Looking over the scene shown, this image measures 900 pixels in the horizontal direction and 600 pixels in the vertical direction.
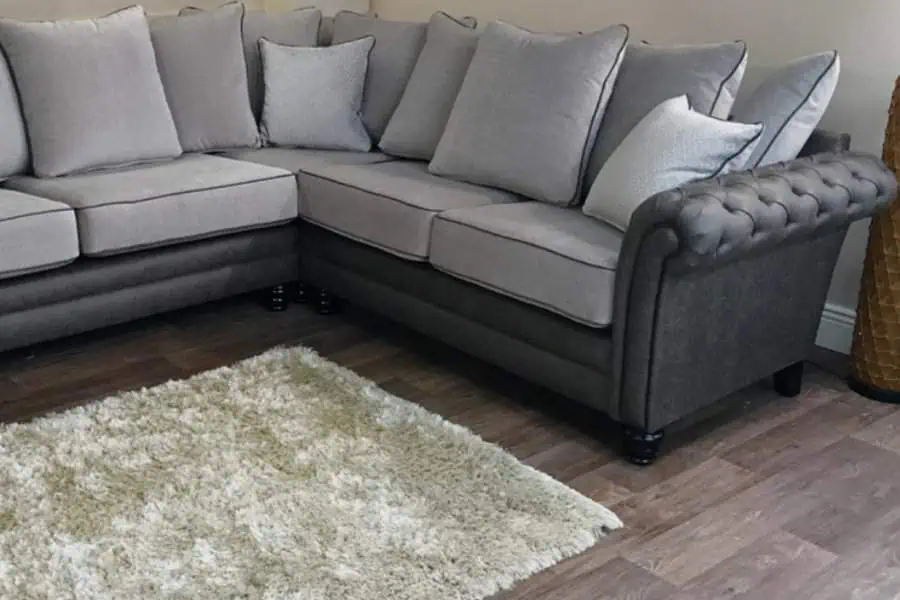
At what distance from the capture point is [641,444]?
96.1 inches

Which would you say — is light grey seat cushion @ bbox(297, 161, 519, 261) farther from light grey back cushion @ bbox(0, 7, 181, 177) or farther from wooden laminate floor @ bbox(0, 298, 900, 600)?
light grey back cushion @ bbox(0, 7, 181, 177)

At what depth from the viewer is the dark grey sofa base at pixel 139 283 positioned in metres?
2.80

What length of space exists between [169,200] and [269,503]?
3.85ft

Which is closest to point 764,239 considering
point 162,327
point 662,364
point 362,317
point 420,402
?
point 662,364

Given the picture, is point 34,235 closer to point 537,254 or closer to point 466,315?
point 466,315

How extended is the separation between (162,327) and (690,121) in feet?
6.04

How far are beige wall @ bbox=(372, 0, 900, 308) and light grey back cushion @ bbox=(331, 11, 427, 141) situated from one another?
73 centimetres

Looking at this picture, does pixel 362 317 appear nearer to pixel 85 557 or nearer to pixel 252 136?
pixel 252 136

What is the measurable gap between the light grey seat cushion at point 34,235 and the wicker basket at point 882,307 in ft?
7.50

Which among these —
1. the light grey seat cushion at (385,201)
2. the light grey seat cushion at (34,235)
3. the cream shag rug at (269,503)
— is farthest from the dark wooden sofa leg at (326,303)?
the light grey seat cushion at (34,235)

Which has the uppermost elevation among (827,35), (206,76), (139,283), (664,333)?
(827,35)

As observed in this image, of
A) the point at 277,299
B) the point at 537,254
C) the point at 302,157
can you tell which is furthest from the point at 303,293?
the point at 537,254

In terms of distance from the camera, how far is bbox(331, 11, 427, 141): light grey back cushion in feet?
11.9

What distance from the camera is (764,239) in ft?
7.59
